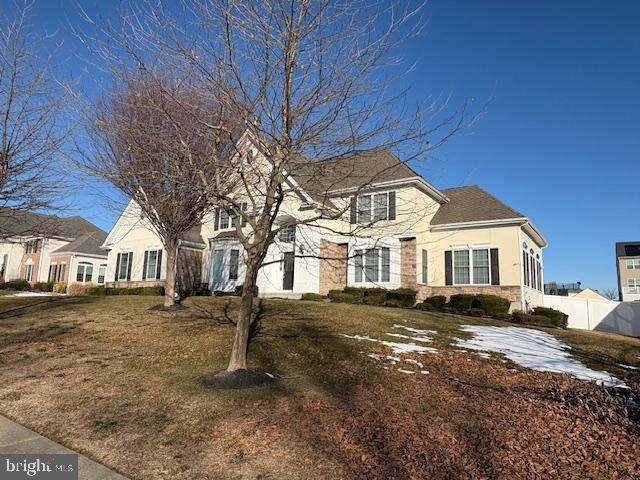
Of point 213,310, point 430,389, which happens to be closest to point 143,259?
point 213,310

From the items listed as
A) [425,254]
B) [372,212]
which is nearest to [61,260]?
[425,254]

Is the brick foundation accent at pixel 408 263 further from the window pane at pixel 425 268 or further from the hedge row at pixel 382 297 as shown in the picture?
the window pane at pixel 425 268

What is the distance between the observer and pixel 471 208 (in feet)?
71.9

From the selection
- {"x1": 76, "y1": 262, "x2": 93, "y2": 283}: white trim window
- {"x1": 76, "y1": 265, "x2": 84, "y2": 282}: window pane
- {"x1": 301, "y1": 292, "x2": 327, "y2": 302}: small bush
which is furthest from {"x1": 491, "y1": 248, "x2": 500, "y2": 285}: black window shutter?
{"x1": 76, "y1": 265, "x2": 84, "y2": 282}: window pane

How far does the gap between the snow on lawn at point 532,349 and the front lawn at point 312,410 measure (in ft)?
1.51

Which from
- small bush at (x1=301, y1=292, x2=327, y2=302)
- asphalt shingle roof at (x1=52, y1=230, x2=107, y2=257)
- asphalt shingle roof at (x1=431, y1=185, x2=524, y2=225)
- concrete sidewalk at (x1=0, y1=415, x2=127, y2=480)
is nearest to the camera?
concrete sidewalk at (x1=0, y1=415, x2=127, y2=480)

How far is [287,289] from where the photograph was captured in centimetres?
2208

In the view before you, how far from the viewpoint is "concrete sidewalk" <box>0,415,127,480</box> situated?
4074 millimetres

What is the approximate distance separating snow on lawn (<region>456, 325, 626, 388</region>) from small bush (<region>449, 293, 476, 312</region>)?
4.98m

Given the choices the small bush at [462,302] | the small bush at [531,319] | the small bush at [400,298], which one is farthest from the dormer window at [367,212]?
the small bush at [462,302]

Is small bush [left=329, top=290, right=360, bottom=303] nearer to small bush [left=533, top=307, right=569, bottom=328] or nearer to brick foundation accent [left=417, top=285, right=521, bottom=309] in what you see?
brick foundation accent [left=417, top=285, right=521, bottom=309]

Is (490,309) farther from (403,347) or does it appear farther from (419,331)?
(403,347)

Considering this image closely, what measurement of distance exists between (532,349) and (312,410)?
673 centimetres

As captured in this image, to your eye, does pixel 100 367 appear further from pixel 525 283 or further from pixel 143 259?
pixel 143 259
